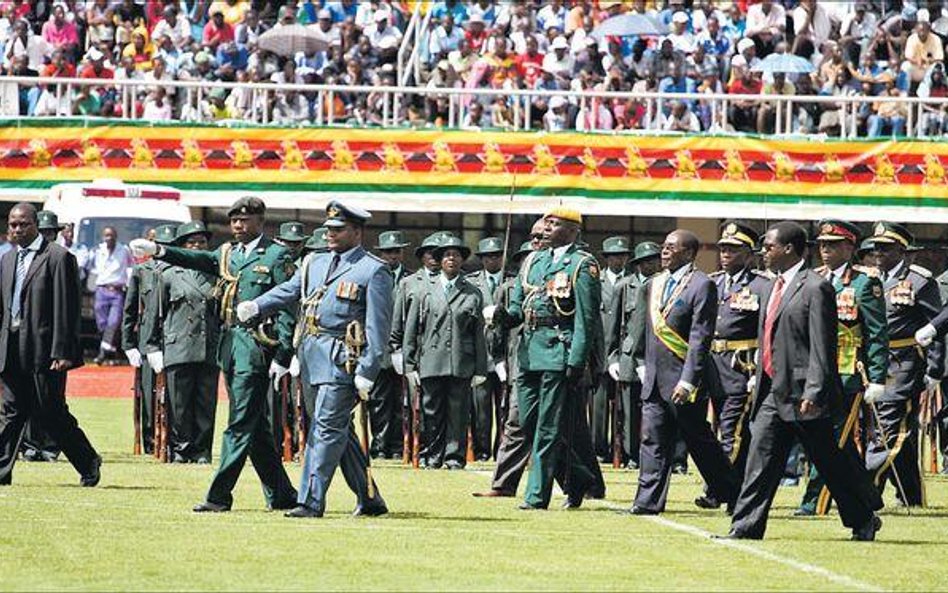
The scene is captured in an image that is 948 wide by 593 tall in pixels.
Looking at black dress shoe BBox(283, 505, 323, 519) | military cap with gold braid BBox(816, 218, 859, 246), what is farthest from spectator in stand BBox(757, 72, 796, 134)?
black dress shoe BBox(283, 505, 323, 519)

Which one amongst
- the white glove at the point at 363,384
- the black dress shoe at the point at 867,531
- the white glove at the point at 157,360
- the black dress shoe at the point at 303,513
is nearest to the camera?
the black dress shoe at the point at 867,531

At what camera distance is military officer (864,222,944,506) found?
17.5 metres

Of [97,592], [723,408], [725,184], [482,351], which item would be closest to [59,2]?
[725,184]

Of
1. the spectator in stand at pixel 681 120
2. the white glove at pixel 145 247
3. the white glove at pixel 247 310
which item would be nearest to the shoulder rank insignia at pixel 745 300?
the white glove at pixel 247 310

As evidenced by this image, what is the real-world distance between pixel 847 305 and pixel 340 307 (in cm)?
326

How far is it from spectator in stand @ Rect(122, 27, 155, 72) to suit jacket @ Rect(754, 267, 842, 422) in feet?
70.4

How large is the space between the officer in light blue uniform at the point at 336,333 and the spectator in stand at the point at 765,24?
66.4ft

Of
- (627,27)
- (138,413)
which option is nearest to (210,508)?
(138,413)

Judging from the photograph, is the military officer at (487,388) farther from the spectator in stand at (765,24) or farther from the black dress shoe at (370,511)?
the spectator in stand at (765,24)

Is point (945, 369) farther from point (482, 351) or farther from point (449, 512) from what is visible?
point (449, 512)

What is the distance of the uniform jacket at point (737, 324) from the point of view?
17.7 meters

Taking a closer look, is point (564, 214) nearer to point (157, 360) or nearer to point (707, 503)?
point (707, 503)

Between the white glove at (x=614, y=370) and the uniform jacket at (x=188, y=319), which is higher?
the uniform jacket at (x=188, y=319)

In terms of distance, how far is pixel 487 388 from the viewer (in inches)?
909
